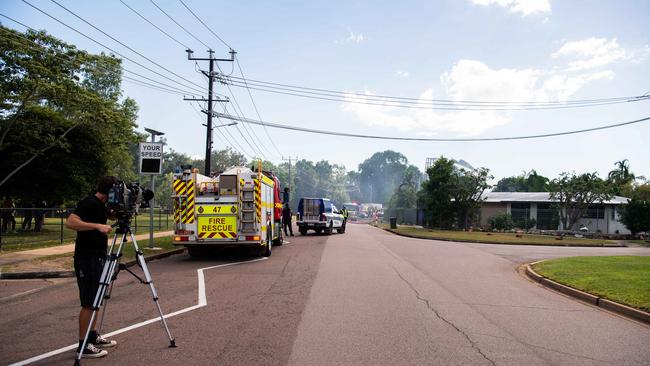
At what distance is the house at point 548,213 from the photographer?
41.4 metres

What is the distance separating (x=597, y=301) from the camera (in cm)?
948

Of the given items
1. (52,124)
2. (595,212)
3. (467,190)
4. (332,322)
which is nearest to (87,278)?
(332,322)

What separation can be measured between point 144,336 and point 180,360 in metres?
1.19

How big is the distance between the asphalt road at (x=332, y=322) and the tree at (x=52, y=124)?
1516 centimetres

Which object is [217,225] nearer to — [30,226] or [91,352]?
[30,226]

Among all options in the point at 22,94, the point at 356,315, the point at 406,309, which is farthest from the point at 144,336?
the point at 22,94

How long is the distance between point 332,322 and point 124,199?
3.24 metres

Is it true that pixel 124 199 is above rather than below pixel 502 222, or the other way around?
above

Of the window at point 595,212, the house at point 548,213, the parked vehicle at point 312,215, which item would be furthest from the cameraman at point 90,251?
the window at point 595,212

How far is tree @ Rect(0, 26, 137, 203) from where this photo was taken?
2202cm

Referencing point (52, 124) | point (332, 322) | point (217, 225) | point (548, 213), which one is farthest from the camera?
point (548, 213)

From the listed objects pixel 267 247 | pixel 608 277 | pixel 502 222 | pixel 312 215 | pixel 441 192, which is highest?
pixel 441 192

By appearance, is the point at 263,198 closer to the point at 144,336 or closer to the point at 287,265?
the point at 287,265

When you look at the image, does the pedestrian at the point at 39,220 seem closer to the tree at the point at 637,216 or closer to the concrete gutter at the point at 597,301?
the concrete gutter at the point at 597,301
